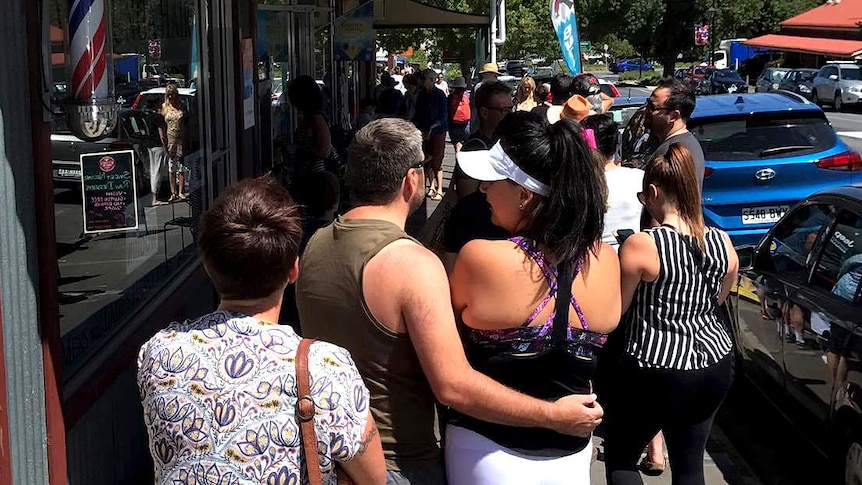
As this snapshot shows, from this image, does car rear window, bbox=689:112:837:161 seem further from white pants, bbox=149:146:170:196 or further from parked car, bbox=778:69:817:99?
parked car, bbox=778:69:817:99

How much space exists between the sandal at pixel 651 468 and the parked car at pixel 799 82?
36.9m

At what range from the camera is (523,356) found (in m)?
2.78

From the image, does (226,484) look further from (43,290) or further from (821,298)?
(821,298)

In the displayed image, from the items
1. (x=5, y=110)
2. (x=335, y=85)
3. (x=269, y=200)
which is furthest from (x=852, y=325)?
(x=335, y=85)

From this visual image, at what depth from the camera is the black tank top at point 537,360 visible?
2775 millimetres

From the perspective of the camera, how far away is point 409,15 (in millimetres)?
17828

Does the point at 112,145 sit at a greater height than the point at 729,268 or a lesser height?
greater

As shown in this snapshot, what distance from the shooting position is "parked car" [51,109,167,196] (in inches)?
149

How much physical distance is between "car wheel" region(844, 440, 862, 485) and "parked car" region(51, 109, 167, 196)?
3.46 m

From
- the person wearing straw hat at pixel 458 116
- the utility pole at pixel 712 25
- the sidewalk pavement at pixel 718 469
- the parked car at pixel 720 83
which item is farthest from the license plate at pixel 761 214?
the utility pole at pixel 712 25

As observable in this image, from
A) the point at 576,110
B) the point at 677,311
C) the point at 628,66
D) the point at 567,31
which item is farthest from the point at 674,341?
the point at 628,66

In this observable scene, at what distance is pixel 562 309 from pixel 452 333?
361 mm

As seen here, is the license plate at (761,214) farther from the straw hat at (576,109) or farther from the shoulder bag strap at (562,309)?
the shoulder bag strap at (562,309)

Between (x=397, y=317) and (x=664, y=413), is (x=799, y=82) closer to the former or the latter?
(x=664, y=413)
